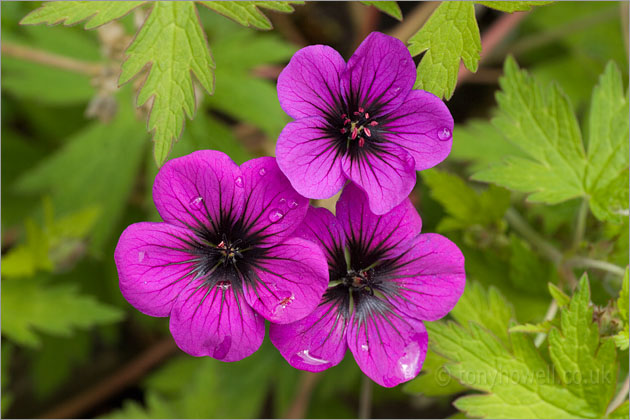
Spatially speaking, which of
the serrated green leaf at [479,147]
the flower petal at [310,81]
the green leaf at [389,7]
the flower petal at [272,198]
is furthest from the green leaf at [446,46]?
the serrated green leaf at [479,147]

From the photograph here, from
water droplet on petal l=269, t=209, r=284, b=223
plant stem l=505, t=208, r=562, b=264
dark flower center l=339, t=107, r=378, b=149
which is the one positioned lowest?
plant stem l=505, t=208, r=562, b=264

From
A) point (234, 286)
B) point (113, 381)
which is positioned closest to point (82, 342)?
point (113, 381)

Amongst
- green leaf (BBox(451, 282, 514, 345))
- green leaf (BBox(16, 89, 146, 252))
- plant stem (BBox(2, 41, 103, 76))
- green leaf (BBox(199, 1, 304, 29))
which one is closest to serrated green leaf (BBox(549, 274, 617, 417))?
green leaf (BBox(451, 282, 514, 345))

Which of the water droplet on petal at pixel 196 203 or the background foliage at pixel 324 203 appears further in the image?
the background foliage at pixel 324 203

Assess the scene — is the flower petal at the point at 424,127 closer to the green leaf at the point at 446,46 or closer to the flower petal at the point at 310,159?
the green leaf at the point at 446,46

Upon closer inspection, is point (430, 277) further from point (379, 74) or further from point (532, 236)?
point (532, 236)

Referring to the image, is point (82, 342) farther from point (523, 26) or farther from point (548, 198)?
point (523, 26)

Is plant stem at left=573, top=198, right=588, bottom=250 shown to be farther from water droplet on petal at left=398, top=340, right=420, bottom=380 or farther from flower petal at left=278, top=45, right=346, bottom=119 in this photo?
flower petal at left=278, top=45, right=346, bottom=119
